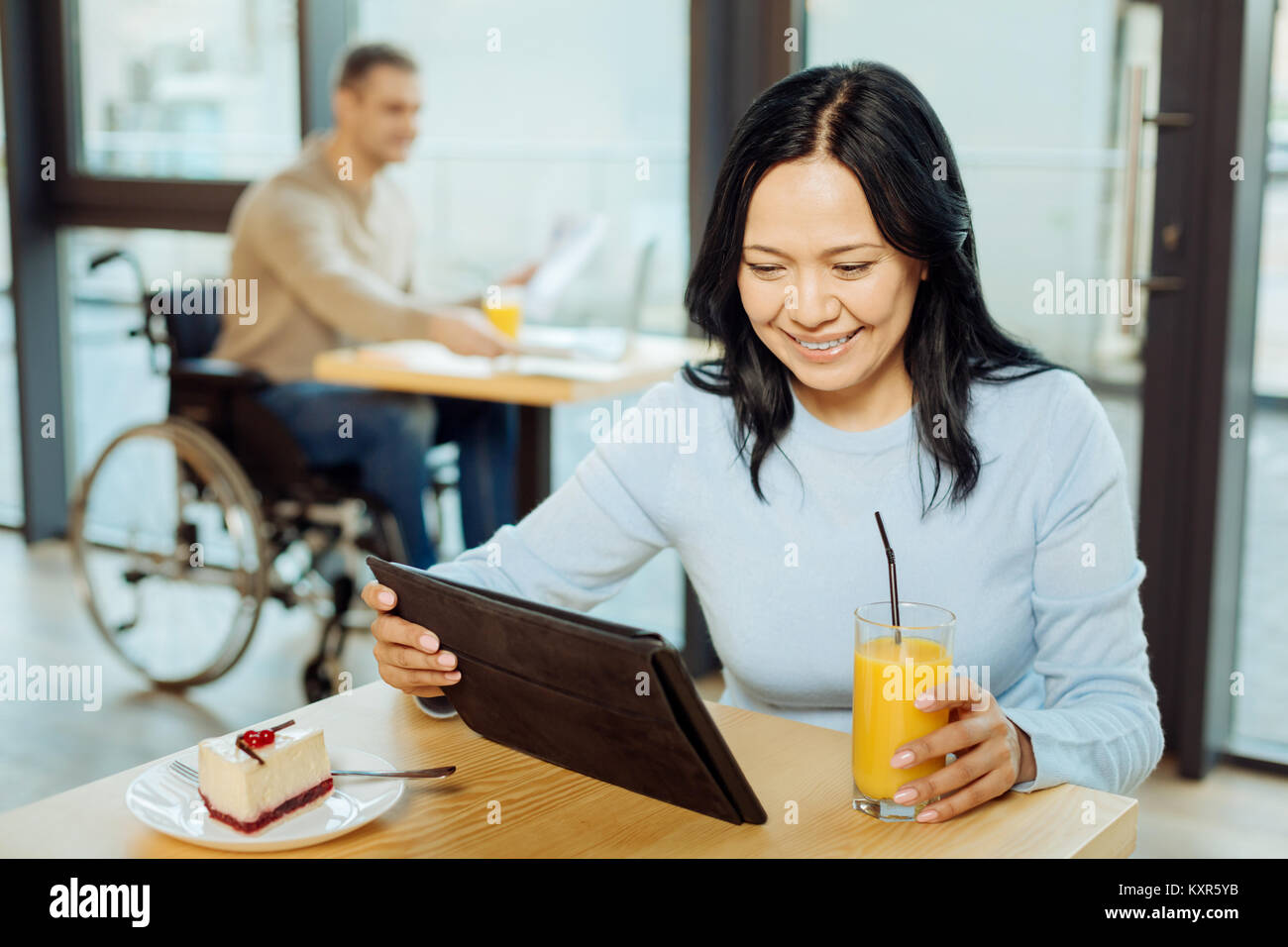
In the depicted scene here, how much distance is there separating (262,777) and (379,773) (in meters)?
0.11

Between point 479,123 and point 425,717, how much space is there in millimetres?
2394

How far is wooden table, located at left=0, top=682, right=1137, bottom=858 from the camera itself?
36.7 inches

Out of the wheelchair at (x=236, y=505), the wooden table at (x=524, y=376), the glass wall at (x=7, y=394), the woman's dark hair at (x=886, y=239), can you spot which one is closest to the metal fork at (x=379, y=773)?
the woman's dark hair at (x=886, y=239)

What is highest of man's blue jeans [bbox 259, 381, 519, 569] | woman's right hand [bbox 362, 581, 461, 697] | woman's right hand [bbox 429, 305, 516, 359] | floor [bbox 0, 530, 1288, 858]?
woman's right hand [bbox 429, 305, 516, 359]

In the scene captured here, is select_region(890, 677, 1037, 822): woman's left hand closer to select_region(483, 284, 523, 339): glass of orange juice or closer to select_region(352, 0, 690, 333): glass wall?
select_region(483, 284, 523, 339): glass of orange juice

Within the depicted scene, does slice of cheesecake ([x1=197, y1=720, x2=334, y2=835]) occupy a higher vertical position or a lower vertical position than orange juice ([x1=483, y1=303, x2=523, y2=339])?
lower

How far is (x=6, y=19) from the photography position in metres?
4.03

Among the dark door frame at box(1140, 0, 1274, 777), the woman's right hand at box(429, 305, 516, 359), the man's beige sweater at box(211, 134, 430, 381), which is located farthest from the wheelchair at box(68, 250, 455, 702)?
the dark door frame at box(1140, 0, 1274, 777)

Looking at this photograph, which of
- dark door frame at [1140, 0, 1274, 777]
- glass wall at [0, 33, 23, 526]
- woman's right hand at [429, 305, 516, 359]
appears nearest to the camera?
dark door frame at [1140, 0, 1274, 777]

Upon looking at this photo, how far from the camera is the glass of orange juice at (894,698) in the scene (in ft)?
3.19

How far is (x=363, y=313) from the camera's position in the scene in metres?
2.82

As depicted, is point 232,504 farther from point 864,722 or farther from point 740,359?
point 864,722

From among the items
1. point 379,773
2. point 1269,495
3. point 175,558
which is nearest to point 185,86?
point 175,558

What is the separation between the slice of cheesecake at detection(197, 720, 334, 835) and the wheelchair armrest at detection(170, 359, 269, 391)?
193cm
